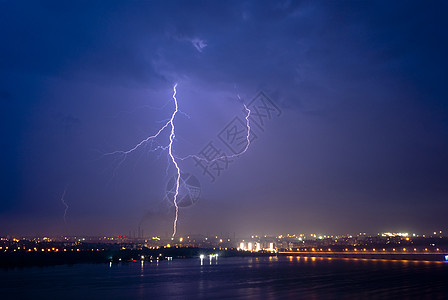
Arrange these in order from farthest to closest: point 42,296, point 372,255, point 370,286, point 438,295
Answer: point 372,255, point 370,286, point 42,296, point 438,295

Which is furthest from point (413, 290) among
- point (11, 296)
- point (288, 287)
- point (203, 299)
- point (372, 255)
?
point (372, 255)

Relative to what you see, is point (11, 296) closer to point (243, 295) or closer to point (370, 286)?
point (243, 295)

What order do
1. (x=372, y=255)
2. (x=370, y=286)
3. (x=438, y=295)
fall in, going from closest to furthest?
(x=438, y=295) < (x=370, y=286) < (x=372, y=255)

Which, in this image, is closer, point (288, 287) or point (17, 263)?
point (288, 287)

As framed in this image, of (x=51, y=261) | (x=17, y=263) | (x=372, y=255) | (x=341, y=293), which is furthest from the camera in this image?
(x=372, y=255)

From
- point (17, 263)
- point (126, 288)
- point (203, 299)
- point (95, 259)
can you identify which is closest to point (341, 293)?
point (203, 299)

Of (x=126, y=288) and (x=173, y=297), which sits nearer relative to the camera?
(x=173, y=297)

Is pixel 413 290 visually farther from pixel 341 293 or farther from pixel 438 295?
pixel 341 293

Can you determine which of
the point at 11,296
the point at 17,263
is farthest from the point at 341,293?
the point at 17,263

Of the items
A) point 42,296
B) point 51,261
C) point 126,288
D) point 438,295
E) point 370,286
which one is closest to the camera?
point 438,295
